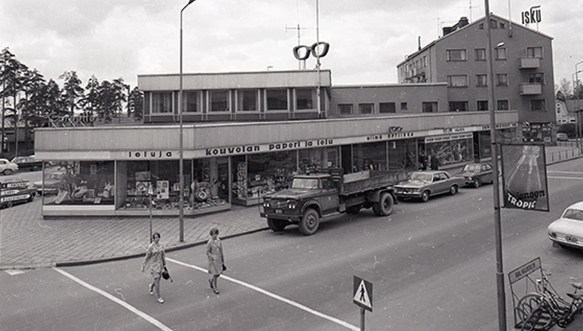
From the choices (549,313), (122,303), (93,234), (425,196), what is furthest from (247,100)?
(549,313)

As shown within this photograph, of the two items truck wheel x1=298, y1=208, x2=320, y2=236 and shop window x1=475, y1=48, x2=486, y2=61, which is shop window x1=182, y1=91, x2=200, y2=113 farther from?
shop window x1=475, y1=48, x2=486, y2=61

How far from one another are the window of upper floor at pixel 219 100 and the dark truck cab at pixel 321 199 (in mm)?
15119

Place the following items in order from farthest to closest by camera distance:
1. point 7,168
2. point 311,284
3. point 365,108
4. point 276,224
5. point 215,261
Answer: point 7,168, point 365,108, point 276,224, point 311,284, point 215,261

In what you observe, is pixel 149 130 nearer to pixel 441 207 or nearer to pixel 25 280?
pixel 25 280

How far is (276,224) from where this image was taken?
A: 16688 mm

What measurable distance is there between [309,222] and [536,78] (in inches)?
1954

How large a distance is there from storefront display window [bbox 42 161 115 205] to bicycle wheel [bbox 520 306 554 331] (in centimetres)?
1847

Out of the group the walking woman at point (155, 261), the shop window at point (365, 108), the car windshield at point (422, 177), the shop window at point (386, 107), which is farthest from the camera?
the shop window at point (365, 108)

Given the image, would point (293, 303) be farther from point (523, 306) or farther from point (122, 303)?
point (523, 306)

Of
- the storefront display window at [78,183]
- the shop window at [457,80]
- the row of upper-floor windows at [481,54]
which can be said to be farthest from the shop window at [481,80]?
the storefront display window at [78,183]

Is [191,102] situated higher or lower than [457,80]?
lower

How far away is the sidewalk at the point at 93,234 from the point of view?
13711 mm

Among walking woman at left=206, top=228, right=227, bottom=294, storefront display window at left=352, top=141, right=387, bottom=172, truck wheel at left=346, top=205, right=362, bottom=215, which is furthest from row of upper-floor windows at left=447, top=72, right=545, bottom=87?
walking woman at left=206, top=228, right=227, bottom=294

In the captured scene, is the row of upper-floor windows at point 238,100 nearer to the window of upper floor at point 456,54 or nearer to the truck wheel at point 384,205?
the truck wheel at point 384,205
